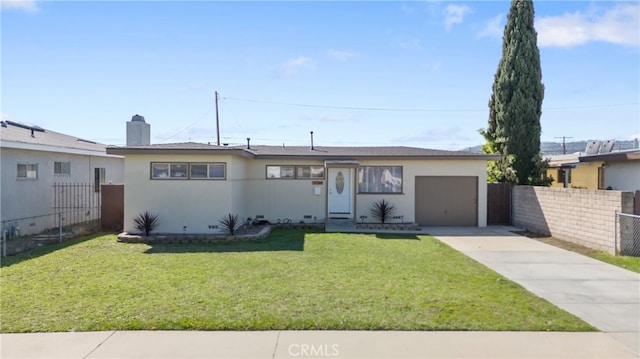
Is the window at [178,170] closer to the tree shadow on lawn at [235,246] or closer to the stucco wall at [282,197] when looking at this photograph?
the tree shadow on lawn at [235,246]

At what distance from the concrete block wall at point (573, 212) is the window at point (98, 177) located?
16385mm

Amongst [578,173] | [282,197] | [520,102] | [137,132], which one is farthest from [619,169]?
[137,132]

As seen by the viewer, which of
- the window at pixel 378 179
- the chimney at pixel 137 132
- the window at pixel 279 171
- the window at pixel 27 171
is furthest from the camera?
the chimney at pixel 137 132

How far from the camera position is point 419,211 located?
16.6 metres

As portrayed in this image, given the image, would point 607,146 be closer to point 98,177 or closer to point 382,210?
point 382,210

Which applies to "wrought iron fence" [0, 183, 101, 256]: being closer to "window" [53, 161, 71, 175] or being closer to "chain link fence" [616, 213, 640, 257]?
"window" [53, 161, 71, 175]

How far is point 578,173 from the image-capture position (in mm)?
20031

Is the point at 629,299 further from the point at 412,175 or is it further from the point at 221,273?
the point at 412,175
